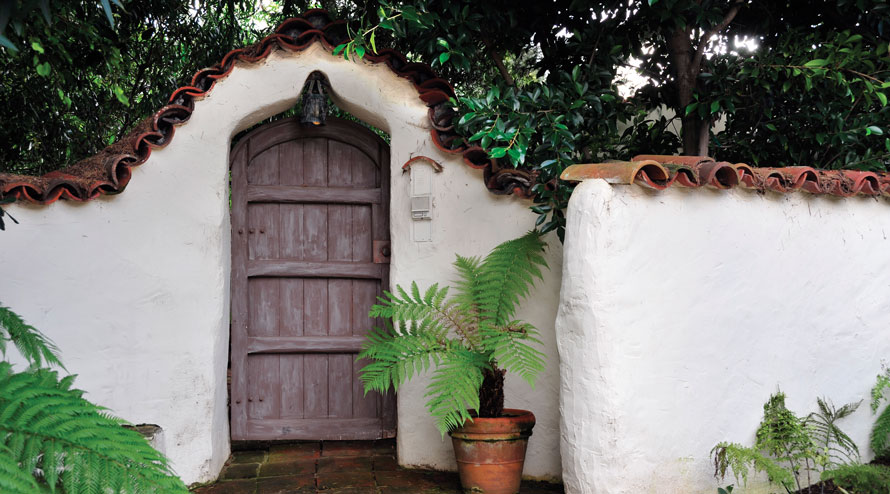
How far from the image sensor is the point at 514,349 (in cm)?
350

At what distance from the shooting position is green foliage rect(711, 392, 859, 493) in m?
3.27

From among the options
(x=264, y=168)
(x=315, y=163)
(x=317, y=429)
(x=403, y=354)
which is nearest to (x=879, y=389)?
(x=403, y=354)

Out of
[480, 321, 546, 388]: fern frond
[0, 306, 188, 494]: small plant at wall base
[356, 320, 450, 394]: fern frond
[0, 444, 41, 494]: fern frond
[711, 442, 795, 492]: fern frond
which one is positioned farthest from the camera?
[356, 320, 450, 394]: fern frond

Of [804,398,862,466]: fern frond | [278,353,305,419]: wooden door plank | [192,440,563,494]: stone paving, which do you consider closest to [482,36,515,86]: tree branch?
[278,353,305,419]: wooden door plank

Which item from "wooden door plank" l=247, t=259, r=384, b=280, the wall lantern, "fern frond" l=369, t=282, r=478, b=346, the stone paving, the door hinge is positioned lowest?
the stone paving

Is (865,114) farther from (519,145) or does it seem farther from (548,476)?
(548,476)

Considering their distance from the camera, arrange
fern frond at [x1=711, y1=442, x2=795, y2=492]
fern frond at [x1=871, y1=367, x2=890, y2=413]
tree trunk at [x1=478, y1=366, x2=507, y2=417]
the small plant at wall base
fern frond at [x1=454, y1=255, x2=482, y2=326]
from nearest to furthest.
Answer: the small plant at wall base → fern frond at [x1=711, y1=442, x2=795, y2=492] → tree trunk at [x1=478, y1=366, x2=507, y2=417] → fern frond at [x1=454, y1=255, x2=482, y2=326] → fern frond at [x1=871, y1=367, x2=890, y2=413]

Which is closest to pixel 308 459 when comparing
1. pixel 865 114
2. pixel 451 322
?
pixel 451 322

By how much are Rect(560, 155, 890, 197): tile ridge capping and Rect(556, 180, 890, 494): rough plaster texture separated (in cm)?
7

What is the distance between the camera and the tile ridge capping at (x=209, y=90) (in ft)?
12.2

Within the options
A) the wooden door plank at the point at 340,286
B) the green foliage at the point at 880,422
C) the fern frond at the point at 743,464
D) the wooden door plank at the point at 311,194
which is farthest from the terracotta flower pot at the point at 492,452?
the green foliage at the point at 880,422

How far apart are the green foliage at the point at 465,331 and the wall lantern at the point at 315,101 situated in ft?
3.72

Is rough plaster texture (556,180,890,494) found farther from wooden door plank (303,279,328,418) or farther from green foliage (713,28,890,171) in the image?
wooden door plank (303,279,328,418)

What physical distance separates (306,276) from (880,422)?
344 cm
